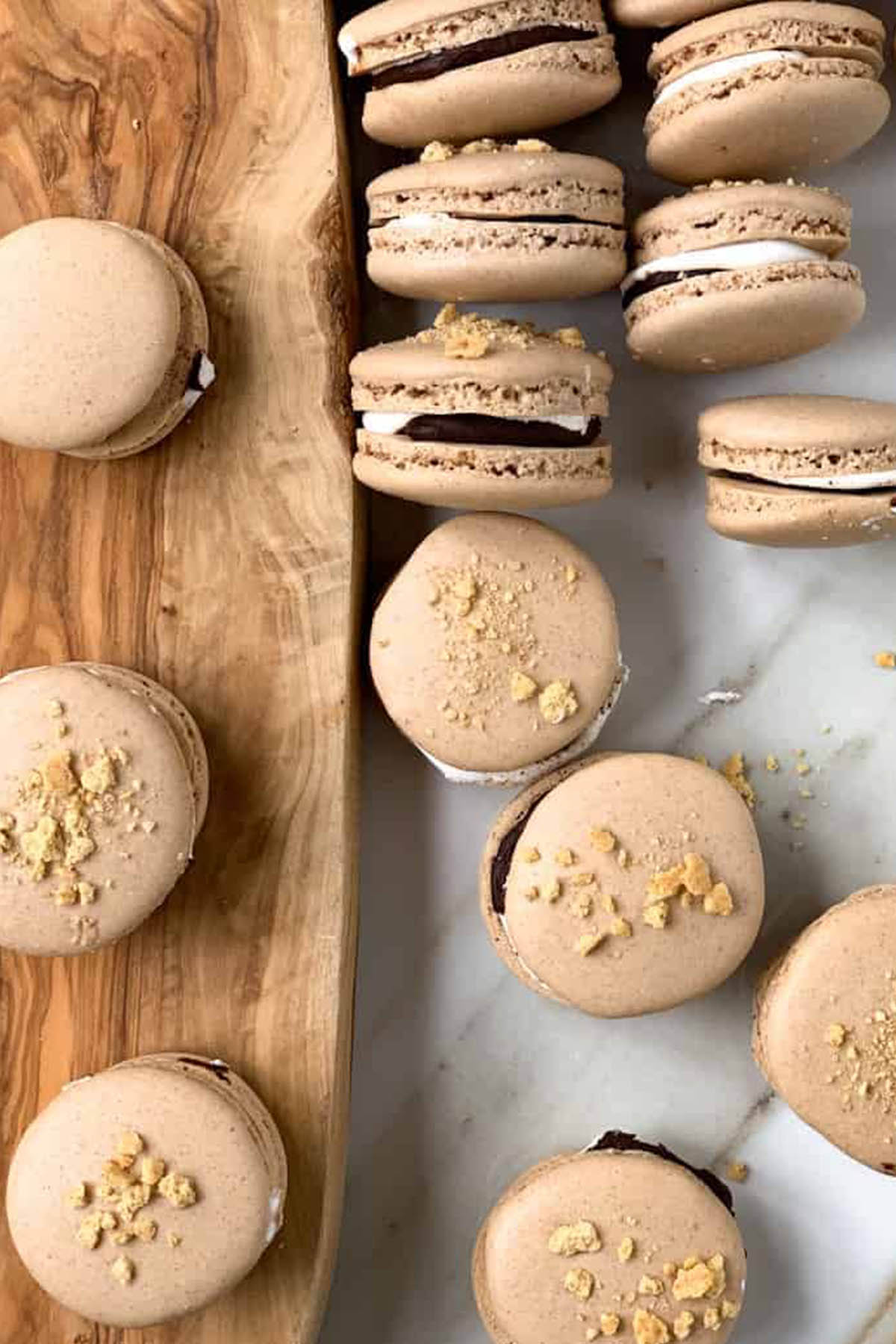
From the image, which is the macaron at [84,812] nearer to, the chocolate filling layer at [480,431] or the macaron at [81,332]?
the macaron at [81,332]

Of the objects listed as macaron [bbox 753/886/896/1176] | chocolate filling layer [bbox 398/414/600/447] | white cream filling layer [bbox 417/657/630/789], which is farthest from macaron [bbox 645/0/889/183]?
macaron [bbox 753/886/896/1176]

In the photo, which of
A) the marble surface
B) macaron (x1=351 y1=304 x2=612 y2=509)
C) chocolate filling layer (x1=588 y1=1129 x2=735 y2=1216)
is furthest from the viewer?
the marble surface

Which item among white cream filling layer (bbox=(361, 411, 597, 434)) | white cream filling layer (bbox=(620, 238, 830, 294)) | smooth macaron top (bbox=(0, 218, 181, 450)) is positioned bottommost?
white cream filling layer (bbox=(361, 411, 597, 434))

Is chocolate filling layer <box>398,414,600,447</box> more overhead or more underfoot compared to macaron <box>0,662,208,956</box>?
more overhead

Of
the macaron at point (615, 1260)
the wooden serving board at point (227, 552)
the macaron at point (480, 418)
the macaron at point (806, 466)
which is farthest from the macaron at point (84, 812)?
the macaron at point (806, 466)

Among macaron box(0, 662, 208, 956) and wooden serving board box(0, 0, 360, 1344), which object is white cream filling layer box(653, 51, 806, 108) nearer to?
wooden serving board box(0, 0, 360, 1344)

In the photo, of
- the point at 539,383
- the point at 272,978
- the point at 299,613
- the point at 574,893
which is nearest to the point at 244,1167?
the point at 272,978

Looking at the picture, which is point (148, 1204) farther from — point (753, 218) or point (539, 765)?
point (753, 218)
